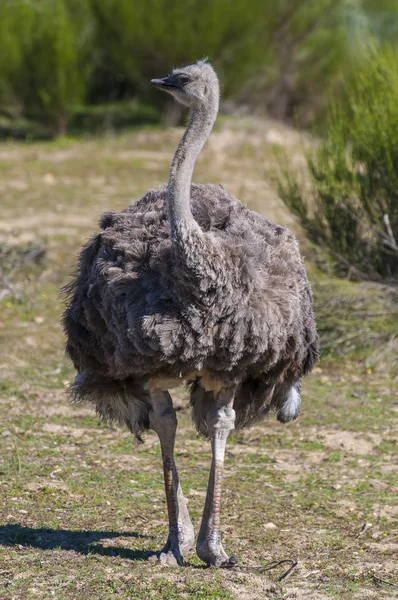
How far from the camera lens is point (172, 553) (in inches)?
184

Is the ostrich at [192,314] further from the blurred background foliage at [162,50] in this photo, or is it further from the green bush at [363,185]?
the blurred background foliage at [162,50]

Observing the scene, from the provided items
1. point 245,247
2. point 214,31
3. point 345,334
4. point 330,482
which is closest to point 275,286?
point 245,247

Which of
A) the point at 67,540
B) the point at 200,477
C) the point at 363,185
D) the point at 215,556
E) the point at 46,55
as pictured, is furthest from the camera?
the point at 46,55

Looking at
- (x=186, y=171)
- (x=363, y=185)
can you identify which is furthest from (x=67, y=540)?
(x=363, y=185)

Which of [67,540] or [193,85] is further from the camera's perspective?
[67,540]

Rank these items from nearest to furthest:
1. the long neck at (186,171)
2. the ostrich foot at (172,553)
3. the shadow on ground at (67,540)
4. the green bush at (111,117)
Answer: the long neck at (186,171) → the ostrich foot at (172,553) → the shadow on ground at (67,540) → the green bush at (111,117)

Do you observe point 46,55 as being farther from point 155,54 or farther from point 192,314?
point 192,314

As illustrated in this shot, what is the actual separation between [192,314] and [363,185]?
178 inches

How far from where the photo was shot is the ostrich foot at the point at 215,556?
457 centimetres

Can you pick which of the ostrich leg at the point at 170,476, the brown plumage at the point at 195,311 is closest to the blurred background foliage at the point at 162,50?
the brown plumage at the point at 195,311

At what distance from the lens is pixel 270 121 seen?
19.1 m

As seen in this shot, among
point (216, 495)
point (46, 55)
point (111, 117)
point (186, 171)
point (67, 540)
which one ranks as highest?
point (46, 55)

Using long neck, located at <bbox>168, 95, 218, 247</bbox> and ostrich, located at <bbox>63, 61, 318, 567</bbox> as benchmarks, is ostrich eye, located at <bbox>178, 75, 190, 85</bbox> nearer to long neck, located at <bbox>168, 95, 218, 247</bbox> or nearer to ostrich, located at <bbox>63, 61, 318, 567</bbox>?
ostrich, located at <bbox>63, 61, 318, 567</bbox>

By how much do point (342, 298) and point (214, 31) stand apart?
10352 millimetres
